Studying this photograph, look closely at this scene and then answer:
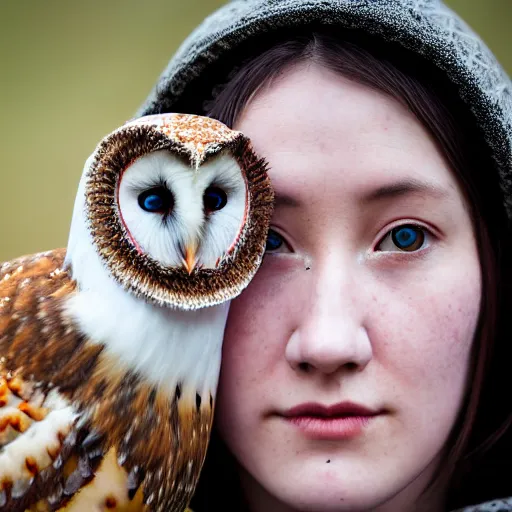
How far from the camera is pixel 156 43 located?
7.59ft

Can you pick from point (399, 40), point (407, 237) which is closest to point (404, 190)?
point (407, 237)

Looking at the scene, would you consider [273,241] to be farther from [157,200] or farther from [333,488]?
[333,488]

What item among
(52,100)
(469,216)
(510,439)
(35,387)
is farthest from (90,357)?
(52,100)

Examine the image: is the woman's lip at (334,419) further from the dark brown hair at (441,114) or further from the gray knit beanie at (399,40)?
the gray knit beanie at (399,40)

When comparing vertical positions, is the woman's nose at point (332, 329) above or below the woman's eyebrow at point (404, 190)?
below

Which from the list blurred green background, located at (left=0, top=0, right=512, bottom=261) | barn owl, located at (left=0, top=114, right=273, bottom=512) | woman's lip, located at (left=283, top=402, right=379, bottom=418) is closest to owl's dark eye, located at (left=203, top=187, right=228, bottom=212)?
barn owl, located at (left=0, top=114, right=273, bottom=512)

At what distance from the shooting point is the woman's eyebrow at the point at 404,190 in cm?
74

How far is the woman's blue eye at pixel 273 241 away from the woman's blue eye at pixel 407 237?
124 mm

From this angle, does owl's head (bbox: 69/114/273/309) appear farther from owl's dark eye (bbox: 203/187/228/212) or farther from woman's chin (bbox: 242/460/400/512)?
woman's chin (bbox: 242/460/400/512)

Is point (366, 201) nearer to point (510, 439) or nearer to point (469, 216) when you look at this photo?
point (469, 216)

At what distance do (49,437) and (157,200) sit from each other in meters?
0.23

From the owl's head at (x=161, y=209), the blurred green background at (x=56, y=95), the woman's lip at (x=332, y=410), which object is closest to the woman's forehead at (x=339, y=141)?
the owl's head at (x=161, y=209)

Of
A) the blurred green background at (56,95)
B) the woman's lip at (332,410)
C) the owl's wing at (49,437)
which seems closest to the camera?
the owl's wing at (49,437)

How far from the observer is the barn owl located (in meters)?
0.62
